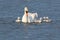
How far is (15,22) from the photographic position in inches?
1379

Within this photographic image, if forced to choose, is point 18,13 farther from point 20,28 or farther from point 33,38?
point 33,38

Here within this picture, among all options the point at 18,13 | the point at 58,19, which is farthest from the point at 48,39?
the point at 18,13

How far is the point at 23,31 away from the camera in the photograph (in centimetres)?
3278

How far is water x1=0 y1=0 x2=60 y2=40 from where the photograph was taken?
103 feet

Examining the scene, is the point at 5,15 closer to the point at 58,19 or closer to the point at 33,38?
the point at 58,19

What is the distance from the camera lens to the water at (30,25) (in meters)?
31.5

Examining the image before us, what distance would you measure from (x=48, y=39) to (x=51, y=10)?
9509 millimetres

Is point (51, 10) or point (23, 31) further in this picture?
point (51, 10)

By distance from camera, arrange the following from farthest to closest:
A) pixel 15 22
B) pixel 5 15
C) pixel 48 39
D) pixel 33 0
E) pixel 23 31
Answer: pixel 33 0
pixel 5 15
pixel 15 22
pixel 23 31
pixel 48 39

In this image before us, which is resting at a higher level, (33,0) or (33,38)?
(33,0)

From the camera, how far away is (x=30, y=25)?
34281 mm

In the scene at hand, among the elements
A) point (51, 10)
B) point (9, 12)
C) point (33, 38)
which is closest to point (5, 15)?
point (9, 12)

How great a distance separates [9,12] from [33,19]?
13.8ft

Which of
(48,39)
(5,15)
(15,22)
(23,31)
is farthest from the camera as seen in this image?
(5,15)
